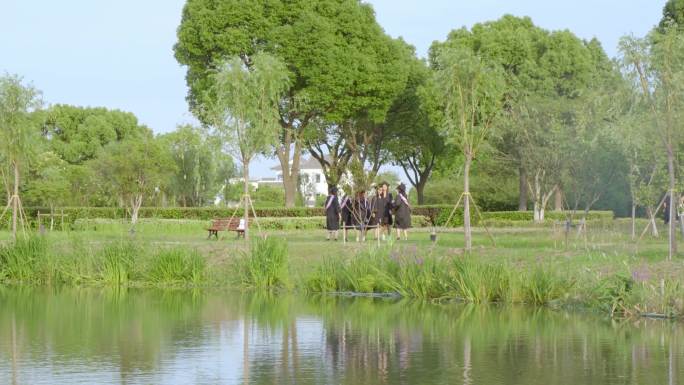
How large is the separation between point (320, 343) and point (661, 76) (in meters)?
11.9

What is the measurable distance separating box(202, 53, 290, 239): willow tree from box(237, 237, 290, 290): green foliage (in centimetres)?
580

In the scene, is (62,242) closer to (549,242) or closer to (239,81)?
(239,81)

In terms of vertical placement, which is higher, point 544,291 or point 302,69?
point 302,69

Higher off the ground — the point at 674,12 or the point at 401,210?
the point at 674,12

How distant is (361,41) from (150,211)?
16849 mm

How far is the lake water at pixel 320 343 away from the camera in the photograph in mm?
12617

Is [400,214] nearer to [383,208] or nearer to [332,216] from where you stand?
[383,208]

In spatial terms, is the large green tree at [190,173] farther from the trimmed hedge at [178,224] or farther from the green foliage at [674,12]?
the green foliage at [674,12]

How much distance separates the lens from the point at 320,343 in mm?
15461

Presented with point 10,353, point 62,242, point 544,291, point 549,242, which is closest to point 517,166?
point 549,242

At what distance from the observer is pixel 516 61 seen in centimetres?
6188

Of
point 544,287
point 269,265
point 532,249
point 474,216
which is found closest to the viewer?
point 544,287

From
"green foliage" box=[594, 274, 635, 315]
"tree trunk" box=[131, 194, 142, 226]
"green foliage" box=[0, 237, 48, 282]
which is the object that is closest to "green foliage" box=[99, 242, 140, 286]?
"green foliage" box=[0, 237, 48, 282]

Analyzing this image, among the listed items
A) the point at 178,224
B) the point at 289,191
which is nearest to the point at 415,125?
the point at 289,191
